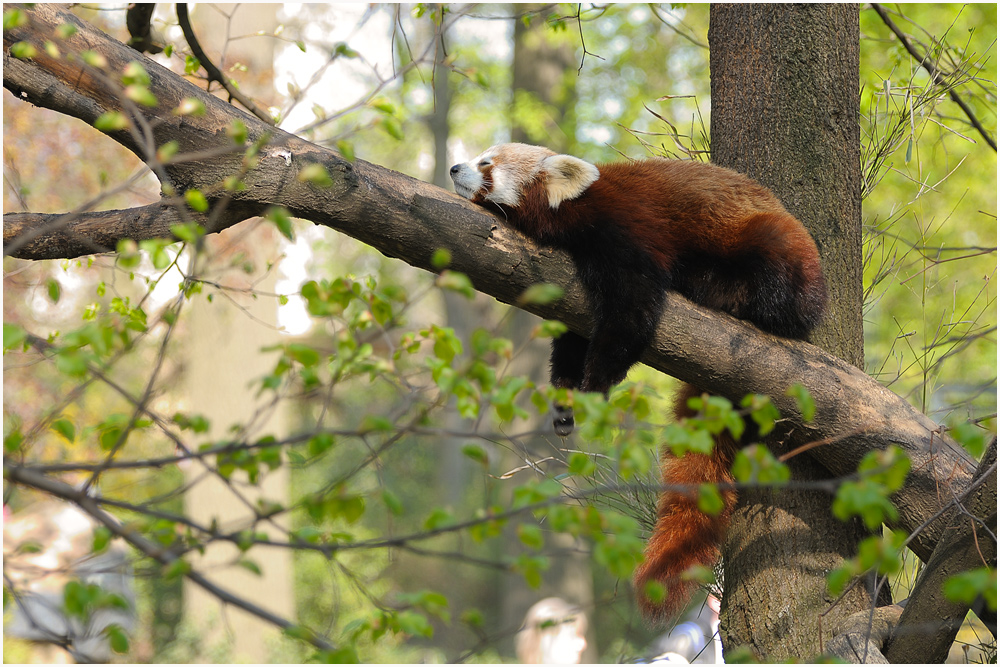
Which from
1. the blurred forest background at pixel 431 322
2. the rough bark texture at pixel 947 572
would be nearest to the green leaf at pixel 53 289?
the blurred forest background at pixel 431 322

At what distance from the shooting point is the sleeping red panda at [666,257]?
251cm

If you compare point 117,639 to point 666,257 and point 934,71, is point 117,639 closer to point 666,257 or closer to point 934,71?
point 666,257

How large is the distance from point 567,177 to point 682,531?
1.40 metres

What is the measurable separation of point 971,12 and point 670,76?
379 centimetres

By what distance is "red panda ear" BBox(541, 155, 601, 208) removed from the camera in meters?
2.82

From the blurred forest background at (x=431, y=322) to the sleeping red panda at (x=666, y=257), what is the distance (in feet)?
0.89

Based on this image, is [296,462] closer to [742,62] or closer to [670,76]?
[742,62]

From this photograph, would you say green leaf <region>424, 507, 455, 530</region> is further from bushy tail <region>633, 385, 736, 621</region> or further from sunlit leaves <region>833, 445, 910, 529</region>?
bushy tail <region>633, 385, 736, 621</region>

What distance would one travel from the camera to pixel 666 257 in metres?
2.67

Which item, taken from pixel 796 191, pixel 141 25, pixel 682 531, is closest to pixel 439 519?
pixel 682 531

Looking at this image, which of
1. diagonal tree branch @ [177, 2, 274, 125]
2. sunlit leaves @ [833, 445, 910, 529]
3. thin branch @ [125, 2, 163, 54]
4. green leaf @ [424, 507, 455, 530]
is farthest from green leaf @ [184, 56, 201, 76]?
sunlit leaves @ [833, 445, 910, 529]

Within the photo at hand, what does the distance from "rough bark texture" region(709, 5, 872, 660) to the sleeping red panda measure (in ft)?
0.56

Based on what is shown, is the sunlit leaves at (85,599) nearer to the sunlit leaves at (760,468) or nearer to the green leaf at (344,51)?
the sunlit leaves at (760,468)

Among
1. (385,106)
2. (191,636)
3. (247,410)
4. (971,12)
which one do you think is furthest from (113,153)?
(971,12)
